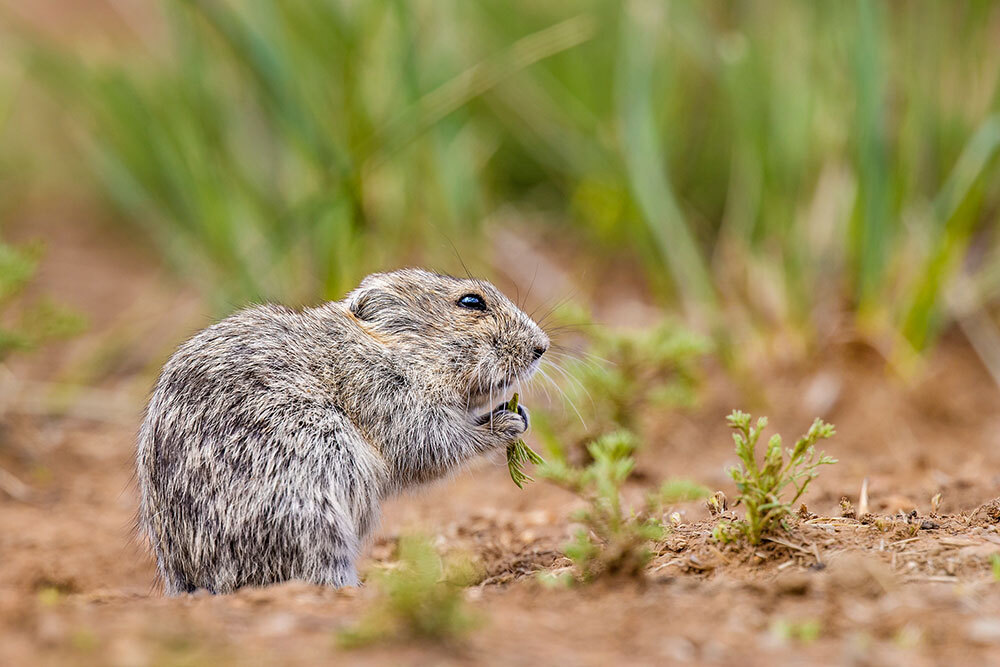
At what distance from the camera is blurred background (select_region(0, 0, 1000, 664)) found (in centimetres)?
523

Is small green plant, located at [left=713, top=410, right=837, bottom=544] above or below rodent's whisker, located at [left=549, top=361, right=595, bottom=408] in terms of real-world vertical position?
below

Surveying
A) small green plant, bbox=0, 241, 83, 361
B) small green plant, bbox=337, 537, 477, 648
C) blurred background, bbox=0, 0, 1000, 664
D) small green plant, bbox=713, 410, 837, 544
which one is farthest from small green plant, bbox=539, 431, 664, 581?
small green plant, bbox=0, 241, 83, 361

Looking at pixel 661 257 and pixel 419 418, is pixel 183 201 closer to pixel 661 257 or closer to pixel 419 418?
pixel 661 257

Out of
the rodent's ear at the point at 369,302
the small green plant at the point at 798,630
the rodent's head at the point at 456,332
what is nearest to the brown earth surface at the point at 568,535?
the small green plant at the point at 798,630

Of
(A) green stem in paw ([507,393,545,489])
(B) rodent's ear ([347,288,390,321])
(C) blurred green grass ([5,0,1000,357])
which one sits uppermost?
(C) blurred green grass ([5,0,1000,357])

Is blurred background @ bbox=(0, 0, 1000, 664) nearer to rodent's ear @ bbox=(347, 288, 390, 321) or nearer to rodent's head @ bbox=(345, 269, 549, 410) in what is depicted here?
rodent's head @ bbox=(345, 269, 549, 410)

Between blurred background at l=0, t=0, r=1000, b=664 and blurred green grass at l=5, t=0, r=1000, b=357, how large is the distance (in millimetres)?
26

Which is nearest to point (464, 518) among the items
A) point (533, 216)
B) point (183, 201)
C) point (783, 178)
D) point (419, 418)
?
point (419, 418)

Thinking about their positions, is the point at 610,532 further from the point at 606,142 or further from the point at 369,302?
the point at 606,142

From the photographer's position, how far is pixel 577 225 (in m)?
8.54

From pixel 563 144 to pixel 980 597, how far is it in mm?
5686

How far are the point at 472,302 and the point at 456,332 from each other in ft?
0.55

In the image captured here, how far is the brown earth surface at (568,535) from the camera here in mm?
2514

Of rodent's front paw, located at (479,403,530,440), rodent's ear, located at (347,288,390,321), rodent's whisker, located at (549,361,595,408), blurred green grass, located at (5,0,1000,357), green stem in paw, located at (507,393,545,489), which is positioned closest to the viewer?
green stem in paw, located at (507,393,545,489)
